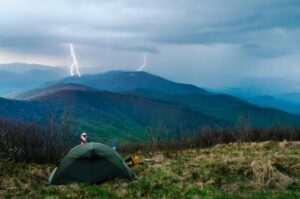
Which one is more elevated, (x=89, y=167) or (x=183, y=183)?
(x=89, y=167)

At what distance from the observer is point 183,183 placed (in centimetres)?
2016

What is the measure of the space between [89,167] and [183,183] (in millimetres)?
4612

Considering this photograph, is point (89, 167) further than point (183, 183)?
Yes

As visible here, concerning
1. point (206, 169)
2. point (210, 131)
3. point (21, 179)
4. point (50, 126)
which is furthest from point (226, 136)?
point (21, 179)

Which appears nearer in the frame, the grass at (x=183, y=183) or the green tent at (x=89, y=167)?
the grass at (x=183, y=183)

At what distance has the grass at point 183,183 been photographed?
59.6 ft

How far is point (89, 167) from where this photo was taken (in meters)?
21.9

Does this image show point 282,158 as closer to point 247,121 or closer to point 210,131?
point 210,131

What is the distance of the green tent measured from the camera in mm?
21688

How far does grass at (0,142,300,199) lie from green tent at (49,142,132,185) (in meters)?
0.63

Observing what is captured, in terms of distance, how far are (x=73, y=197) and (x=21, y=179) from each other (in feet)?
Result: 15.6

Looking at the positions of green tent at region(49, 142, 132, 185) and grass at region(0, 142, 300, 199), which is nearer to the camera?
grass at region(0, 142, 300, 199)

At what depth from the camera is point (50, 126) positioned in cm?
3241

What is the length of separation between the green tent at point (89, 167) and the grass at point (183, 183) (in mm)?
628
